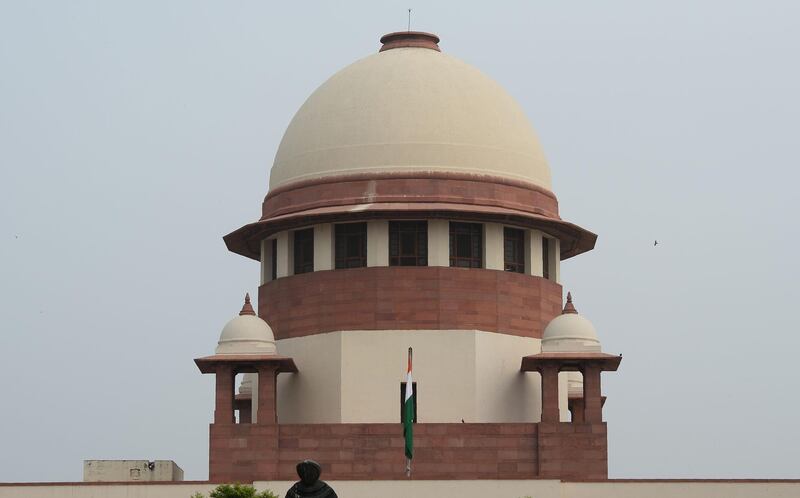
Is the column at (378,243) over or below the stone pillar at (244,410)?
over

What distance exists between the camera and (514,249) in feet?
162

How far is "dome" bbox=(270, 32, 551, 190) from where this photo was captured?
49.1 metres

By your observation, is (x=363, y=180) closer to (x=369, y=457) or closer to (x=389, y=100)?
(x=389, y=100)

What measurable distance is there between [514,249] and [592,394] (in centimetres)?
455

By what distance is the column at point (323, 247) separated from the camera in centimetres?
4872

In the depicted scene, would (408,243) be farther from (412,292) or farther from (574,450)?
(574,450)

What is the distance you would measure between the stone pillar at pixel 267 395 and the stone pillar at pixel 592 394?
6.81 m

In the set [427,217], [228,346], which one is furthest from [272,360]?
[427,217]

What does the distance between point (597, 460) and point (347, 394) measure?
574cm

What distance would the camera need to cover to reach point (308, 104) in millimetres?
51031

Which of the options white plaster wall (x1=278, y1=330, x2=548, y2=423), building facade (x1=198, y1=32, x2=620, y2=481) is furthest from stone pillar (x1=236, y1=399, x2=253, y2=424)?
white plaster wall (x1=278, y1=330, x2=548, y2=423)

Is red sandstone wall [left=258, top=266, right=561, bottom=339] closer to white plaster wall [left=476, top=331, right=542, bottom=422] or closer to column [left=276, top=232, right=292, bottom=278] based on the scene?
white plaster wall [left=476, top=331, right=542, bottom=422]

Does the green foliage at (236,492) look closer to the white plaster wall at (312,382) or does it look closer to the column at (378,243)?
the white plaster wall at (312,382)

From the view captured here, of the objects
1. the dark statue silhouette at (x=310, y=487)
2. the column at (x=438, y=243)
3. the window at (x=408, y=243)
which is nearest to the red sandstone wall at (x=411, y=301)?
the column at (x=438, y=243)
